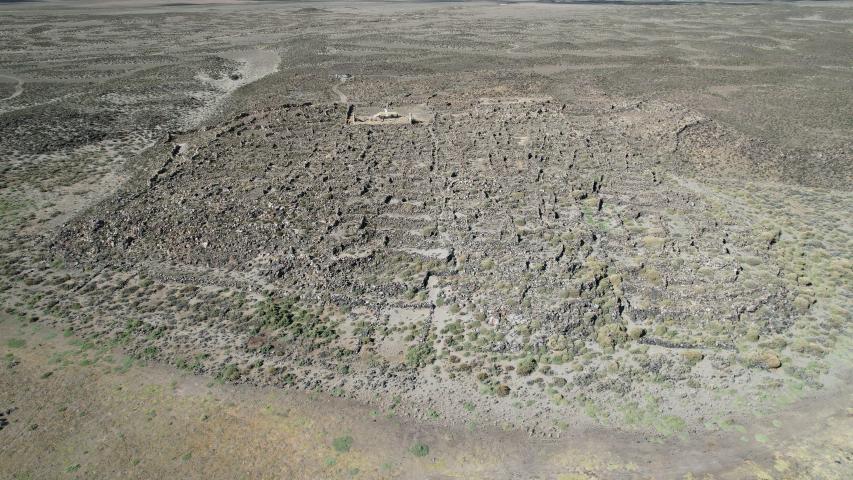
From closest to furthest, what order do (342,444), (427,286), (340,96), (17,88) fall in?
(342,444)
(427,286)
(340,96)
(17,88)

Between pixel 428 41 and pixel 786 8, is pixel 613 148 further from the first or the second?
pixel 786 8

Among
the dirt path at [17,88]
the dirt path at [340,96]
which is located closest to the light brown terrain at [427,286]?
the dirt path at [340,96]

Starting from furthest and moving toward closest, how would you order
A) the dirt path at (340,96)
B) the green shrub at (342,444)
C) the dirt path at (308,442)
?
the dirt path at (340,96) → the green shrub at (342,444) → the dirt path at (308,442)

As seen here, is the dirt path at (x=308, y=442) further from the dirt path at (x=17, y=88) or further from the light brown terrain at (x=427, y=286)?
the dirt path at (x=17, y=88)

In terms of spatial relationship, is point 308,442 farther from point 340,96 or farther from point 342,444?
point 340,96

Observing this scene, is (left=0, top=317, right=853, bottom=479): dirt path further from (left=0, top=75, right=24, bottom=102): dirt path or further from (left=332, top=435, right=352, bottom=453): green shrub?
(left=0, top=75, right=24, bottom=102): dirt path

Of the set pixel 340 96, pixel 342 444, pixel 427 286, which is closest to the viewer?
pixel 342 444

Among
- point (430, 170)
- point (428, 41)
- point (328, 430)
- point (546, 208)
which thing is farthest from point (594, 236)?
point (428, 41)

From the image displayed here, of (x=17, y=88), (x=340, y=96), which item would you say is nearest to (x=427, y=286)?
(x=340, y=96)

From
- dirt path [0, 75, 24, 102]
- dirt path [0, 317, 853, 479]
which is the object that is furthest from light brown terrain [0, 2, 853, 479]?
dirt path [0, 75, 24, 102]
